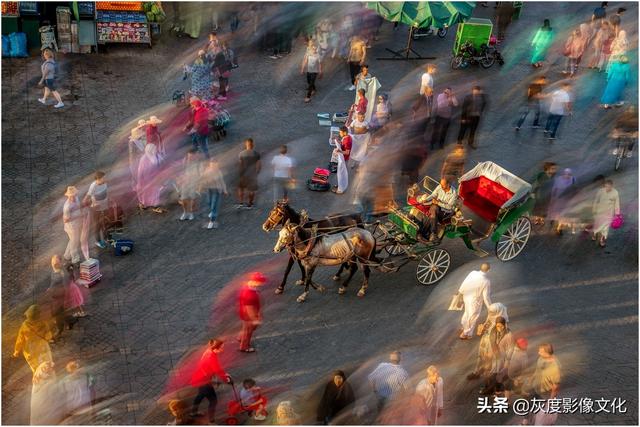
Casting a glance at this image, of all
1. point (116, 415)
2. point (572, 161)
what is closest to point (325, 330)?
point (116, 415)

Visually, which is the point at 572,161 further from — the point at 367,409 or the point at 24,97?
the point at 24,97

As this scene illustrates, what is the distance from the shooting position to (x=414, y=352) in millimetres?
13062

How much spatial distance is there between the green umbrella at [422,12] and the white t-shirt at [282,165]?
718cm

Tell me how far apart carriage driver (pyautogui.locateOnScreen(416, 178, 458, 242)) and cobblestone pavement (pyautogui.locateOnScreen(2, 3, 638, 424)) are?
1.14 m

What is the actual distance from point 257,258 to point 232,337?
2303 mm

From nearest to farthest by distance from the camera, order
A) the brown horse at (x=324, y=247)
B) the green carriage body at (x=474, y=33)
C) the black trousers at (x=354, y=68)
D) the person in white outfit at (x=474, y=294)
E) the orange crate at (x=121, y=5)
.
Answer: the person in white outfit at (x=474, y=294), the brown horse at (x=324, y=247), the black trousers at (x=354, y=68), the orange crate at (x=121, y=5), the green carriage body at (x=474, y=33)

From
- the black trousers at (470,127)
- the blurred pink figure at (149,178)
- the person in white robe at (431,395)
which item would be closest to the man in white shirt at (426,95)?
the black trousers at (470,127)

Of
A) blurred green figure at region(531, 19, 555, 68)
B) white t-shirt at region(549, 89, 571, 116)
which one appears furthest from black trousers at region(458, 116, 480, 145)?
blurred green figure at region(531, 19, 555, 68)

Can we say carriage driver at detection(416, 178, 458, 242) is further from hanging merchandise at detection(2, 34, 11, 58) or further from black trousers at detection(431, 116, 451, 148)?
hanging merchandise at detection(2, 34, 11, 58)

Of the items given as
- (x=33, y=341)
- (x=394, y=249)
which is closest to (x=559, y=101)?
(x=394, y=249)

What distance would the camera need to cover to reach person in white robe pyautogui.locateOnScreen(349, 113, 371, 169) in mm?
17703

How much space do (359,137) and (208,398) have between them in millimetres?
8263

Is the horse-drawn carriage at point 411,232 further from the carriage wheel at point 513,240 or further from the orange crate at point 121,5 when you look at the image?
the orange crate at point 121,5

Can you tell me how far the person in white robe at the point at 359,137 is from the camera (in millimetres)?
17703
